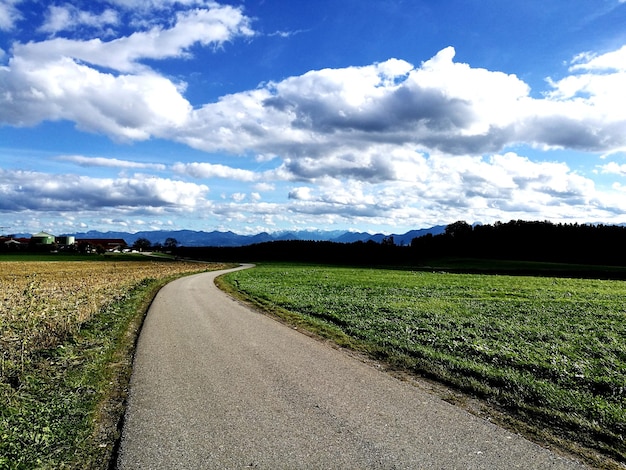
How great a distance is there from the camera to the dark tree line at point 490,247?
4486 inches

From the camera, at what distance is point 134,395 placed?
961 centimetres

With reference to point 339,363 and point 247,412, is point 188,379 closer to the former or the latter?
point 247,412

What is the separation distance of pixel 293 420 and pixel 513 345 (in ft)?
31.3

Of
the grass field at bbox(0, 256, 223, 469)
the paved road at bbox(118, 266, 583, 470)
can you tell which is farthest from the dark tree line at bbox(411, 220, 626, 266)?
the grass field at bbox(0, 256, 223, 469)

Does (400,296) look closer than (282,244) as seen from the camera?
Yes

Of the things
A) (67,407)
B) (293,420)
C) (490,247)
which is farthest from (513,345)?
(490,247)

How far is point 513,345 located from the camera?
14.6 m

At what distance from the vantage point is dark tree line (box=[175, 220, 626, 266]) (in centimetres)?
11394

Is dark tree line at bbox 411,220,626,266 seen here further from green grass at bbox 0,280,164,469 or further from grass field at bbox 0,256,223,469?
green grass at bbox 0,280,164,469

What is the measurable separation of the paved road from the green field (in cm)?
141

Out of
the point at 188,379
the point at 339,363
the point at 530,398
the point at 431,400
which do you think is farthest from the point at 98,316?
the point at 530,398

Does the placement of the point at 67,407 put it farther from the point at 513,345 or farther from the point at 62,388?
the point at 513,345

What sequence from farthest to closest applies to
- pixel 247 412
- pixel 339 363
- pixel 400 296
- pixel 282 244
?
1. pixel 282 244
2. pixel 400 296
3. pixel 339 363
4. pixel 247 412

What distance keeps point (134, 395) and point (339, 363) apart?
5.45 metres
